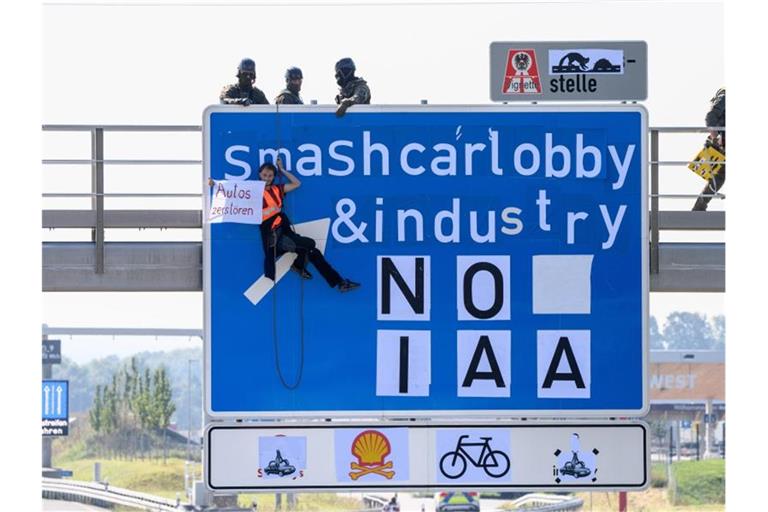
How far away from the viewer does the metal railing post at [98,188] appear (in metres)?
14.0

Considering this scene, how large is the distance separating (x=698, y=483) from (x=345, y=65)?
Answer: 5738cm

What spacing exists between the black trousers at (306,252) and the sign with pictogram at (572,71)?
170 cm

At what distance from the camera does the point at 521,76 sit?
12102 millimetres

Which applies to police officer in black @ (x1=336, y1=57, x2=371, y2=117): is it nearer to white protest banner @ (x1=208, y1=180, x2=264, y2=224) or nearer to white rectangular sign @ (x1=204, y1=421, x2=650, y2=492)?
white protest banner @ (x1=208, y1=180, x2=264, y2=224)

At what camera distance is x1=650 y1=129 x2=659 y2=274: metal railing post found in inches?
551

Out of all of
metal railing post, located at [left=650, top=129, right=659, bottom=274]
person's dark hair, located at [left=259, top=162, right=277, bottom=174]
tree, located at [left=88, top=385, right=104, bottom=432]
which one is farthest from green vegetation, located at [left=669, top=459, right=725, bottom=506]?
person's dark hair, located at [left=259, top=162, right=277, bottom=174]

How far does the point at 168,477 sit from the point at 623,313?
67837 millimetres

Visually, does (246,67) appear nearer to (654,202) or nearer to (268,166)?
(268,166)

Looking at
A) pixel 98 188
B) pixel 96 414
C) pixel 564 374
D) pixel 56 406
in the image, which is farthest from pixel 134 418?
pixel 564 374

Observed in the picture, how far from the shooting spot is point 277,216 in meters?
11.6

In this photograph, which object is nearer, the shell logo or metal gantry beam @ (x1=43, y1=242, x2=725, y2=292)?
the shell logo

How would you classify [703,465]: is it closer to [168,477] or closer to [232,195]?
[168,477]

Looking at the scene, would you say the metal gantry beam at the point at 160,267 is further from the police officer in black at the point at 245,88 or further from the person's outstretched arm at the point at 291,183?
the person's outstretched arm at the point at 291,183

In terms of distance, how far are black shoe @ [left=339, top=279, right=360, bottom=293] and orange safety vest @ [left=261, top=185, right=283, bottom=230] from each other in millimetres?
594
